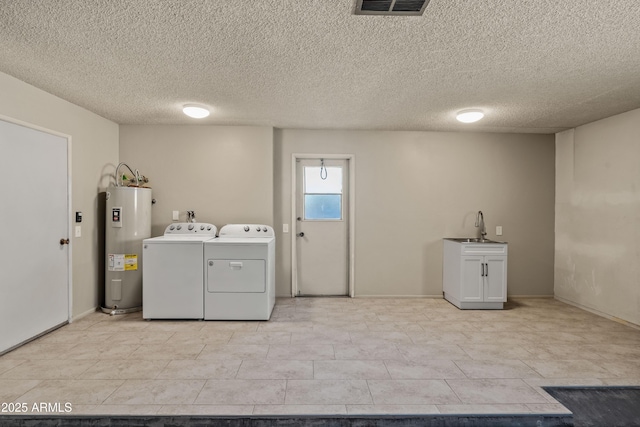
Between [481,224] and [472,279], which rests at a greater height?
[481,224]

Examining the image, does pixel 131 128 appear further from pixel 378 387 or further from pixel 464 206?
pixel 464 206

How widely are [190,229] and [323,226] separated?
1789 millimetres

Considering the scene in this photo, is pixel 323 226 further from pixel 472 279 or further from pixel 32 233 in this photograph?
pixel 32 233

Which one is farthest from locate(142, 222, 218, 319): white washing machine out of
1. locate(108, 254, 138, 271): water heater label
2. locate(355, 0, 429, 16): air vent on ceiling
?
locate(355, 0, 429, 16): air vent on ceiling

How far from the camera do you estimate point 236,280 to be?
→ 12.0ft

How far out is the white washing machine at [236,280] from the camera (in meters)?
3.64

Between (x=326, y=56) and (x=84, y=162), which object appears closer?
(x=326, y=56)

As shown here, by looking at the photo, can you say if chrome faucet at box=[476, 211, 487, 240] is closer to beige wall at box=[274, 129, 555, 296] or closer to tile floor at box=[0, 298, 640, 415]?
beige wall at box=[274, 129, 555, 296]

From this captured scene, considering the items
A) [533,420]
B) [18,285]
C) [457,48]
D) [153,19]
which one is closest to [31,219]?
[18,285]

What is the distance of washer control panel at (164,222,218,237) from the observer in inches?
164

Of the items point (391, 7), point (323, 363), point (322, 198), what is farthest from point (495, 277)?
point (391, 7)

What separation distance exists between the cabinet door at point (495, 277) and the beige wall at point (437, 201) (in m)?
0.69

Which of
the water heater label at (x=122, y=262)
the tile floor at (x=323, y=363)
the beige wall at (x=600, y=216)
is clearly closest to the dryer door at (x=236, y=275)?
the tile floor at (x=323, y=363)

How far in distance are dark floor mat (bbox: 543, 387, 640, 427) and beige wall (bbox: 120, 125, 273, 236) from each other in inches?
135
